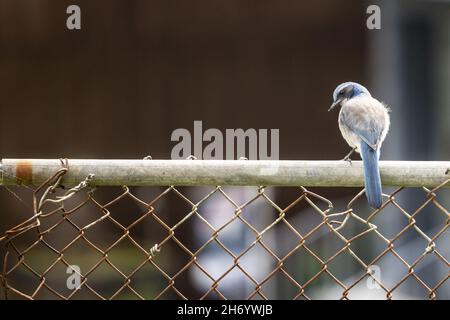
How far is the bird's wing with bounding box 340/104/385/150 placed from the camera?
9.47 feet

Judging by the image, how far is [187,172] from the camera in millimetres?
1823

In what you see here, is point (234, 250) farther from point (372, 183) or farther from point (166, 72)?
point (372, 183)

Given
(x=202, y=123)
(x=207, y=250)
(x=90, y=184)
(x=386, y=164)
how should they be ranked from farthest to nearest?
(x=202, y=123), (x=207, y=250), (x=386, y=164), (x=90, y=184)

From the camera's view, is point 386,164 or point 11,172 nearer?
point 11,172

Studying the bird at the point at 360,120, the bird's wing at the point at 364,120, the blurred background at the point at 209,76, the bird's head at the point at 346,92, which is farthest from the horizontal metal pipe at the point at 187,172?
the blurred background at the point at 209,76

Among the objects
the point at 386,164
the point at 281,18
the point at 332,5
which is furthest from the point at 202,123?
the point at 386,164

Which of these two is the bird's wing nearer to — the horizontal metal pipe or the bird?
the bird

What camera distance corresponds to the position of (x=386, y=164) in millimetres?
1946

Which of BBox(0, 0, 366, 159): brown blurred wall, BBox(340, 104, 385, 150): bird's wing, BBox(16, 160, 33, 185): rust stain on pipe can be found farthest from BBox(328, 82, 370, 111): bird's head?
BBox(0, 0, 366, 159): brown blurred wall

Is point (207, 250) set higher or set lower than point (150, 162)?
lower

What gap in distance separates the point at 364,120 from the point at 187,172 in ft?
4.76

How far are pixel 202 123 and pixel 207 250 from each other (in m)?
1.29

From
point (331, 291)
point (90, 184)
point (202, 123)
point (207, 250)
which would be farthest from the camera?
point (202, 123)

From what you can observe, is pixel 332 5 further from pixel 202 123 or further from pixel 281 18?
pixel 202 123
